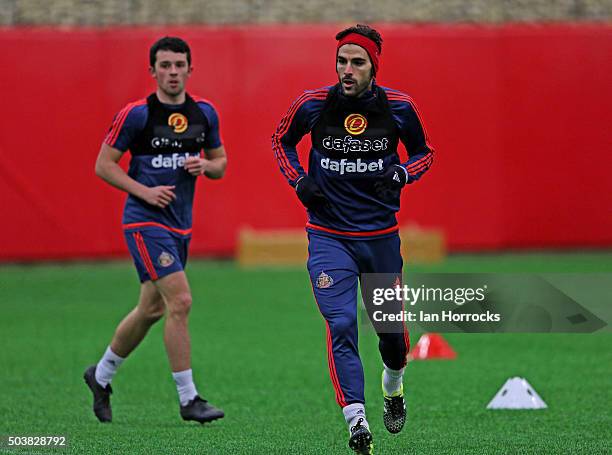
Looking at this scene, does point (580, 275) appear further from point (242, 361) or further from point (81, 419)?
point (81, 419)

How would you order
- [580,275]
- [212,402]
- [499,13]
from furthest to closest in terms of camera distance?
[499,13] → [580,275] → [212,402]

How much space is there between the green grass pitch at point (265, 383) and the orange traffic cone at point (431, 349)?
0.68 feet

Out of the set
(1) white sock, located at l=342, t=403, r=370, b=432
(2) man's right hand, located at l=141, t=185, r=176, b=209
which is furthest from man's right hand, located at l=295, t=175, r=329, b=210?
(2) man's right hand, located at l=141, t=185, r=176, b=209

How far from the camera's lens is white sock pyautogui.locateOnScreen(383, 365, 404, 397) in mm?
7859

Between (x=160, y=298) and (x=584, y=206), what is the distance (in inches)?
497

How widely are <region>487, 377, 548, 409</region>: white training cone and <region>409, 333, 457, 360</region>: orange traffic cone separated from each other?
241 centimetres

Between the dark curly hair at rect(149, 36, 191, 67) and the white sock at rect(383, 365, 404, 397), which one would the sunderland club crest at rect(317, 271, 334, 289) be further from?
the dark curly hair at rect(149, 36, 191, 67)

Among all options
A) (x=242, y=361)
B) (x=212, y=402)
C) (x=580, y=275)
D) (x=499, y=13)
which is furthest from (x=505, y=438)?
(x=499, y=13)

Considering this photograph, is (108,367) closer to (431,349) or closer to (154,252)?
(154,252)

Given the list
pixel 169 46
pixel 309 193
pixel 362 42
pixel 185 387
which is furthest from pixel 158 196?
pixel 362 42

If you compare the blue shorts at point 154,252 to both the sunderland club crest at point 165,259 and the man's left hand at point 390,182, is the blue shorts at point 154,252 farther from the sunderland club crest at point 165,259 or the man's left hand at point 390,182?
the man's left hand at point 390,182

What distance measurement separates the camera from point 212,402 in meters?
9.51

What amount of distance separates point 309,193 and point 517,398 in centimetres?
262

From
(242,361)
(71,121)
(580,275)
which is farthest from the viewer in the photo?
(71,121)
